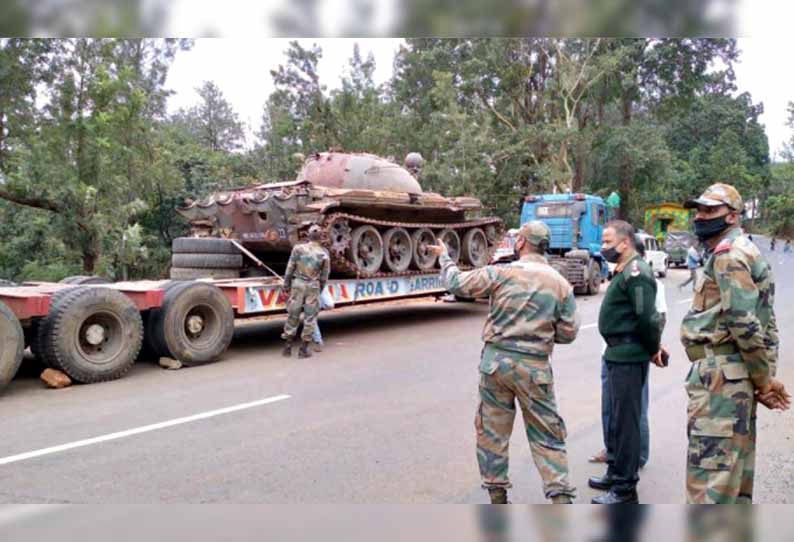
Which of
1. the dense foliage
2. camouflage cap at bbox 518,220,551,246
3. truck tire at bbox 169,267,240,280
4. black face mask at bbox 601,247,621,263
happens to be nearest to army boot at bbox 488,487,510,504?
camouflage cap at bbox 518,220,551,246

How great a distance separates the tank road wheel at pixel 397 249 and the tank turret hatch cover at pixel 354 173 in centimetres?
97

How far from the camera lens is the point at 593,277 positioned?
1820cm

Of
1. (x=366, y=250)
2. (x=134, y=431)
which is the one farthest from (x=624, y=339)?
(x=366, y=250)

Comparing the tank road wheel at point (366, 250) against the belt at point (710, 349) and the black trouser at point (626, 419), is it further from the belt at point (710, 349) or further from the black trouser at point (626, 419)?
the belt at point (710, 349)

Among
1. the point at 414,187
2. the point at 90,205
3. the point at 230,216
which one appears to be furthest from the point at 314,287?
the point at 90,205

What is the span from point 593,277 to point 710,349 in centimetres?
1507

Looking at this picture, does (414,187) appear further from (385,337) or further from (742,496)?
(742,496)

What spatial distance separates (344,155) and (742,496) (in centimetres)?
1045

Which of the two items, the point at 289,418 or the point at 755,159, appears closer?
the point at 289,418

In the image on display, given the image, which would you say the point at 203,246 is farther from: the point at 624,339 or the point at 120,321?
the point at 624,339

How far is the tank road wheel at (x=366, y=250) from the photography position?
37.8ft

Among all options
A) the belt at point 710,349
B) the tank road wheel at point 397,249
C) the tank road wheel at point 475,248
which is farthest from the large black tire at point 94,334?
the tank road wheel at point 475,248

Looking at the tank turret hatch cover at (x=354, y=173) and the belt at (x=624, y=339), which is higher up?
the tank turret hatch cover at (x=354, y=173)

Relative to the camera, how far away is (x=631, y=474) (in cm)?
429
